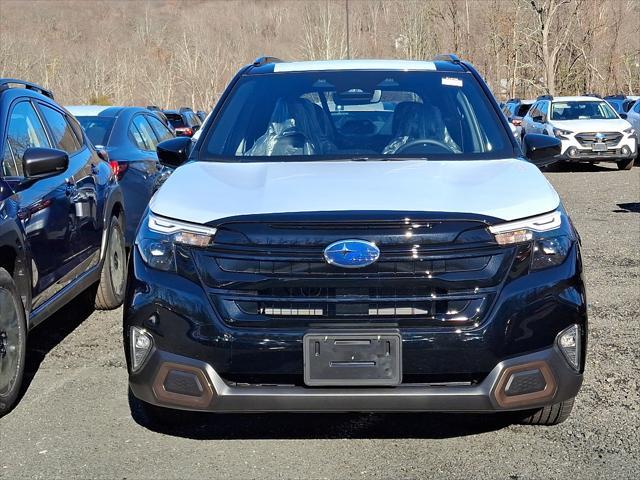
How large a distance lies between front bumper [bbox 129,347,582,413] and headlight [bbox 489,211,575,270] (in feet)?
1.20

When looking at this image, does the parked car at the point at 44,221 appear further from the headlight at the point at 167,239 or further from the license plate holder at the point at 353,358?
the license plate holder at the point at 353,358

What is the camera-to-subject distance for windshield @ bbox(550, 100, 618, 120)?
21.3m

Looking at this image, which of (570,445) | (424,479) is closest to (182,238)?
(424,479)

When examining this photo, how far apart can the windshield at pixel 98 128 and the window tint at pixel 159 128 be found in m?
0.95

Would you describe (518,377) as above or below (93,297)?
above

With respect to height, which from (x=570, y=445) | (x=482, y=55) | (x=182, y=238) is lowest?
(x=482, y=55)

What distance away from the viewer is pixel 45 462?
4.09m

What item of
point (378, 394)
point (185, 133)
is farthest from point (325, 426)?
point (185, 133)

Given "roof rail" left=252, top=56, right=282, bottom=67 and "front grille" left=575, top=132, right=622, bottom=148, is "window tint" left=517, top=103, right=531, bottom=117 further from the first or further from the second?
"roof rail" left=252, top=56, right=282, bottom=67

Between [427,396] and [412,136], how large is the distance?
1.80 m

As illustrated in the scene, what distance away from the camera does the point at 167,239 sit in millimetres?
3807

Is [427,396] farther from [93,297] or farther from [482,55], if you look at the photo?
[482,55]

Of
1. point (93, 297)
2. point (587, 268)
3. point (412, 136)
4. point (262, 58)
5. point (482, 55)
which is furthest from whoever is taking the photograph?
point (482, 55)

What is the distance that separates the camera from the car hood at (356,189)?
12.4 ft
